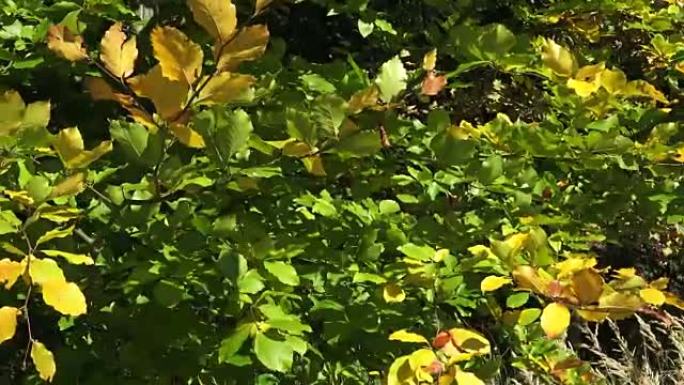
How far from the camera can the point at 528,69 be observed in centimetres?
174

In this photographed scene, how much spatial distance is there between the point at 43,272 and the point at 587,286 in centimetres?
72

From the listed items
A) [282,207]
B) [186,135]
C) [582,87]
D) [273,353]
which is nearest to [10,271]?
[186,135]

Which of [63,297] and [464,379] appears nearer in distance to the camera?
[63,297]

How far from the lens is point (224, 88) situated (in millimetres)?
1118

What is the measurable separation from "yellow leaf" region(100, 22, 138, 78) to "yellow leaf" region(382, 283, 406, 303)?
0.55 m

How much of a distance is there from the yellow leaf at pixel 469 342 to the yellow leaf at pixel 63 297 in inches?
21.6

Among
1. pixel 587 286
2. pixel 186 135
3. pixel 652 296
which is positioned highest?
pixel 186 135

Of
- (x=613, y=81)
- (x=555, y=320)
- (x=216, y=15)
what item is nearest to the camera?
(x=216, y=15)

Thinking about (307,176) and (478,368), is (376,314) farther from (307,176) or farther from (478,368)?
(307,176)

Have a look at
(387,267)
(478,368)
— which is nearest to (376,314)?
(387,267)

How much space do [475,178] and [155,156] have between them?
2.17ft

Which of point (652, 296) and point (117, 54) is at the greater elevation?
point (117, 54)

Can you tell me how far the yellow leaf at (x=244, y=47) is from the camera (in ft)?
3.68

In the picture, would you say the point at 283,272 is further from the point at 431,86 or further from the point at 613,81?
the point at 613,81
